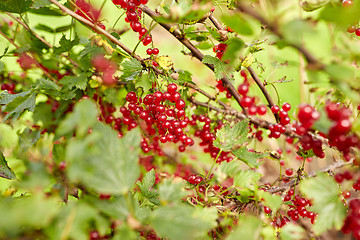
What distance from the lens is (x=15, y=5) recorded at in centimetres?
90

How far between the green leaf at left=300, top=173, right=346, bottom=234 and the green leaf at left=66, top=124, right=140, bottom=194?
1.08ft

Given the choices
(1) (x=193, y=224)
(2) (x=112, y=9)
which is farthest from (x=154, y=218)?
(2) (x=112, y=9)

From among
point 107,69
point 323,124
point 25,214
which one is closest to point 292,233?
point 323,124

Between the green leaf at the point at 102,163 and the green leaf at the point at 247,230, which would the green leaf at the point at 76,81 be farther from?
the green leaf at the point at 247,230

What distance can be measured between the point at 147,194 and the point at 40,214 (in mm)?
392

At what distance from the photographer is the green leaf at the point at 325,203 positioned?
0.50 meters

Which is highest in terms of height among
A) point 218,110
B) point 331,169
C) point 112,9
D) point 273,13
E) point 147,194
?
point 273,13

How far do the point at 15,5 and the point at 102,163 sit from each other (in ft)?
2.63

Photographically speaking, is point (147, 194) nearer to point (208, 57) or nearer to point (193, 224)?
point (193, 224)

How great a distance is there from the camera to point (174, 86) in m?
0.82

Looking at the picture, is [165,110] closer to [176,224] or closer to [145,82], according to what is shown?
[145,82]

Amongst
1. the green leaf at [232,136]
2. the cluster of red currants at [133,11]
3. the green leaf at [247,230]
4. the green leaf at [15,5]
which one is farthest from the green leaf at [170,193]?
the green leaf at [15,5]

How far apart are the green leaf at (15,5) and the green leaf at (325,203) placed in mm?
947

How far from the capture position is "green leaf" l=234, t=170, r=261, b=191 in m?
0.63
